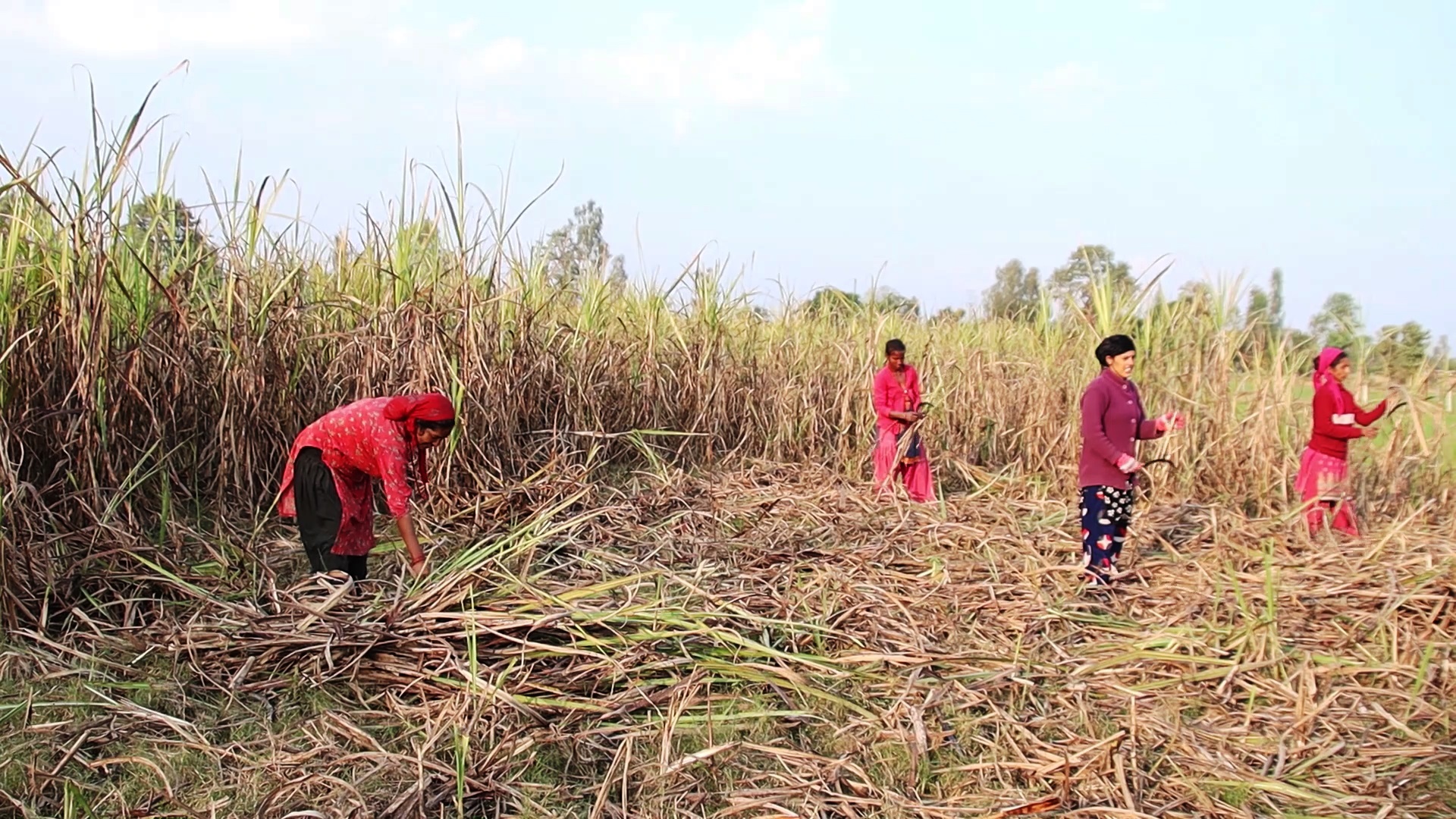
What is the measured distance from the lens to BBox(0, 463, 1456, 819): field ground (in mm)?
2229

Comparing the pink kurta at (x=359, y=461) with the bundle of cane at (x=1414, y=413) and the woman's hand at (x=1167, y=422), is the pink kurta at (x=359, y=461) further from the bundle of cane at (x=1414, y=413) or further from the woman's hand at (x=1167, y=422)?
the bundle of cane at (x=1414, y=413)

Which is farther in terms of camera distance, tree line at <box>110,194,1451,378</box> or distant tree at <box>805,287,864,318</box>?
distant tree at <box>805,287,864,318</box>

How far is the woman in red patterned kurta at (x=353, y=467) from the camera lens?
3.17m

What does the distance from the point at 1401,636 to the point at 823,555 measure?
197cm

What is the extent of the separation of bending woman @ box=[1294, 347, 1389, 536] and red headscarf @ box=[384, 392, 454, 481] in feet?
12.6

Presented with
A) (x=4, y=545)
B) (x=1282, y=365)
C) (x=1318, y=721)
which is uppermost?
(x=1282, y=365)

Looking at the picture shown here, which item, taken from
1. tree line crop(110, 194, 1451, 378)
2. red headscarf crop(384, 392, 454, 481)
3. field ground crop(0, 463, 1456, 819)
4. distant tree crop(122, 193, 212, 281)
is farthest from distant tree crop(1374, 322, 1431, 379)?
distant tree crop(122, 193, 212, 281)

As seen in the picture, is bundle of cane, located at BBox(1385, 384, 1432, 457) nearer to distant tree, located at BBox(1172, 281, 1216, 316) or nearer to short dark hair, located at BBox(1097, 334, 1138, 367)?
distant tree, located at BBox(1172, 281, 1216, 316)

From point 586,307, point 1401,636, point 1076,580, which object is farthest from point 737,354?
point 1401,636

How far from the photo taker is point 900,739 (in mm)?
2438

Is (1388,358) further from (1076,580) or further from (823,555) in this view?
(823,555)

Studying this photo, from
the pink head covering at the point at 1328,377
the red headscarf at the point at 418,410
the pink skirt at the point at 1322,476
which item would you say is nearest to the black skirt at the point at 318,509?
the red headscarf at the point at 418,410

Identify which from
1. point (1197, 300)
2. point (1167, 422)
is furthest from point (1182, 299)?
point (1167, 422)

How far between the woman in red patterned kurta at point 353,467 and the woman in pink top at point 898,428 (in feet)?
9.51
